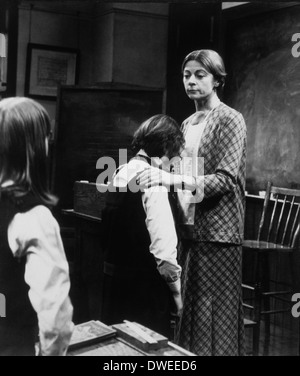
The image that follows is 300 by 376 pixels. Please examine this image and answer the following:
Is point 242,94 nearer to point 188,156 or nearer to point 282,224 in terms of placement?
point 282,224

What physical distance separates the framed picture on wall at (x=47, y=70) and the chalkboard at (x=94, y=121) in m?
0.11

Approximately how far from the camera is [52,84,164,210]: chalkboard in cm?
357

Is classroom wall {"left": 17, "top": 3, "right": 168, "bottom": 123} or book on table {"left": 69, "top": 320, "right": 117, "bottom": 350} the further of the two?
classroom wall {"left": 17, "top": 3, "right": 168, "bottom": 123}

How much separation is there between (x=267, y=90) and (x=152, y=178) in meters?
1.83

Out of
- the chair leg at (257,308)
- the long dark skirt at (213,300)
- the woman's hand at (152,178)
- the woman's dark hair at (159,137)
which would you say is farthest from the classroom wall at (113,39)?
the chair leg at (257,308)

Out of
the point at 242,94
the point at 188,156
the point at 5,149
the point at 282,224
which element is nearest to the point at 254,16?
the point at 242,94

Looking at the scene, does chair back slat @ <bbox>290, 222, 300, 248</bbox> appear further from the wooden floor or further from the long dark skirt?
the long dark skirt

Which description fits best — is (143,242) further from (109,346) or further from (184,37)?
(184,37)

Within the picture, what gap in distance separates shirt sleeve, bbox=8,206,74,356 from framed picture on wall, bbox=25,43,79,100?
1.34m

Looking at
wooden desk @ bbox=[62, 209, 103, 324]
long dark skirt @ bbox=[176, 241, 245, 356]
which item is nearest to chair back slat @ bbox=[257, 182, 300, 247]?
long dark skirt @ bbox=[176, 241, 245, 356]

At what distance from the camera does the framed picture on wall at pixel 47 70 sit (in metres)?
3.10

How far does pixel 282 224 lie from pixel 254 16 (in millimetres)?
1355

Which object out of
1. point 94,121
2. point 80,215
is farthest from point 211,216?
point 94,121

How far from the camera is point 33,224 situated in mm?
1711
